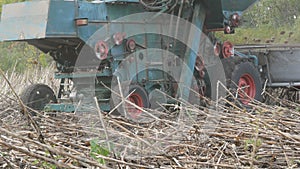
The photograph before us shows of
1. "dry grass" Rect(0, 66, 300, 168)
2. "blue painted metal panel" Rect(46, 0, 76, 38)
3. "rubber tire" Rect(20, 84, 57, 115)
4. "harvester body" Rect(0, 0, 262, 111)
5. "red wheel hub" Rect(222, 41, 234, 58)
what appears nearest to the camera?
"dry grass" Rect(0, 66, 300, 168)

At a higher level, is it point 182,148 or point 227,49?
point 227,49

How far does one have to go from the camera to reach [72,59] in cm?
781

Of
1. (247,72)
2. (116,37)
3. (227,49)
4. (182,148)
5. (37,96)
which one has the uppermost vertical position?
(116,37)

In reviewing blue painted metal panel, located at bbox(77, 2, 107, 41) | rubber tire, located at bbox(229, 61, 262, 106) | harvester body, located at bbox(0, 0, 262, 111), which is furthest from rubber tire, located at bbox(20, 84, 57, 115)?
rubber tire, located at bbox(229, 61, 262, 106)

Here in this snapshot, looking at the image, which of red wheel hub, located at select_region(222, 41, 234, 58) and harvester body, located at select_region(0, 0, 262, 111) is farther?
red wheel hub, located at select_region(222, 41, 234, 58)

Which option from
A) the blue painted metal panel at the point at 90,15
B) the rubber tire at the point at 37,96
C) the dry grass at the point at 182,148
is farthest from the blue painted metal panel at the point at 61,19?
the dry grass at the point at 182,148

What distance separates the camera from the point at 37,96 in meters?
7.86

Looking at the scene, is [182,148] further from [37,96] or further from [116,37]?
[37,96]

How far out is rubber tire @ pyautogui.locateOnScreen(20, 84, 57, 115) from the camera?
7746mm

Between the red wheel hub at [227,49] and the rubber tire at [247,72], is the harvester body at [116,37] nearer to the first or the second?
the red wheel hub at [227,49]

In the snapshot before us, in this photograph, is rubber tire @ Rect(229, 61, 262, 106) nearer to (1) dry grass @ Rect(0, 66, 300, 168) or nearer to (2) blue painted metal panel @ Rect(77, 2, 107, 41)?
(2) blue painted metal panel @ Rect(77, 2, 107, 41)

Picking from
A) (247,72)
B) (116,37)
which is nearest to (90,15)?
(116,37)

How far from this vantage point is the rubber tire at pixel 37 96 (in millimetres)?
7746

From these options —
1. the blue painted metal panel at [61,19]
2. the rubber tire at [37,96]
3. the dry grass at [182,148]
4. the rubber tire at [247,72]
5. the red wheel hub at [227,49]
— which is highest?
the blue painted metal panel at [61,19]
